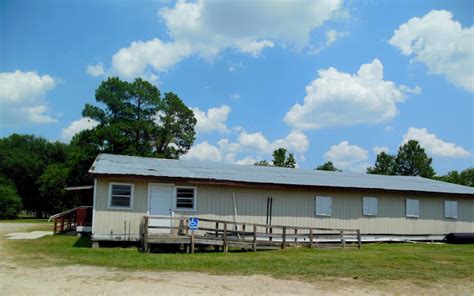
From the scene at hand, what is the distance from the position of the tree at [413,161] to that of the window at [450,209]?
31.6 meters

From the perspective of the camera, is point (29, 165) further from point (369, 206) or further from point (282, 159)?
point (369, 206)

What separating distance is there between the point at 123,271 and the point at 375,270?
6893 mm

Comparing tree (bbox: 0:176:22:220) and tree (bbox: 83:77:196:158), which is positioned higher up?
tree (bbox: 83:77:196:158)

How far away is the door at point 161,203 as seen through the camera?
19.3 m

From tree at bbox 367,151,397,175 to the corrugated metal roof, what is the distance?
31716mm

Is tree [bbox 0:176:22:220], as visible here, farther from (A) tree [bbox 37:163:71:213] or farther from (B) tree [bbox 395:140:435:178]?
(B) tree [bbox 395:140:435:178]

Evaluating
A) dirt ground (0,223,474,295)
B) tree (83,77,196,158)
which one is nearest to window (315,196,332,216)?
dirt ground (0,223,474,295)

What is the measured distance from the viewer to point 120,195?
18984mm

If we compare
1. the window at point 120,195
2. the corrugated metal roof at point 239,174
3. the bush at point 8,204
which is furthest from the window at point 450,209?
the bush at point 8,204

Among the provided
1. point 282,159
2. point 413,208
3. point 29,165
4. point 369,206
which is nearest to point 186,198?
point 369,206

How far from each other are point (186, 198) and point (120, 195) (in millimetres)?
2769

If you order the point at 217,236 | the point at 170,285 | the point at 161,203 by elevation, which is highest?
the point at 161,203

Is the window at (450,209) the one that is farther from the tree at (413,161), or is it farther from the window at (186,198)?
the tree at (413,161)

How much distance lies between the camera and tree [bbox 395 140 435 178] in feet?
184
